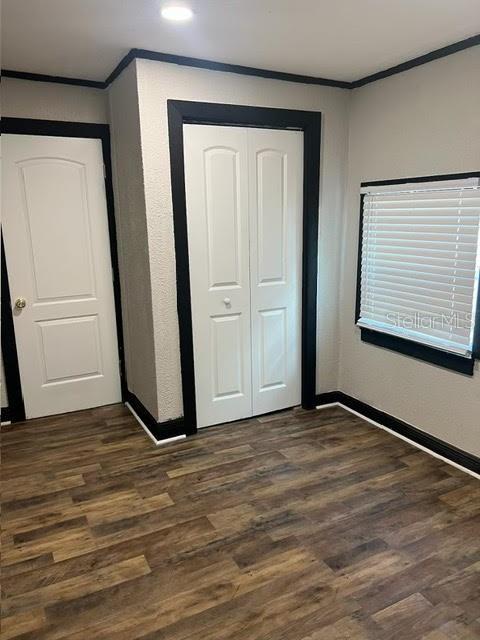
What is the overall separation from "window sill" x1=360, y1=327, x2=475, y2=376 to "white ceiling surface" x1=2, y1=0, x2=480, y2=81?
5.59ft

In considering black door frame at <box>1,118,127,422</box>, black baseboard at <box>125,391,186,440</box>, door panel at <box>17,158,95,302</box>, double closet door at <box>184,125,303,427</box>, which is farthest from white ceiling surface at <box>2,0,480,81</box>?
black baseboard at <box>125,391,186,440</box>

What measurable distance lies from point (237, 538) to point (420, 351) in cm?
160

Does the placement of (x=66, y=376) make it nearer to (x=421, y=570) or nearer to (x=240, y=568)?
(x=240, y=568)

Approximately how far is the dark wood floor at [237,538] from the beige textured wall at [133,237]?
50 cm

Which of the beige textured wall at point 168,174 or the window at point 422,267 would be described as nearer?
the window at point 422,267

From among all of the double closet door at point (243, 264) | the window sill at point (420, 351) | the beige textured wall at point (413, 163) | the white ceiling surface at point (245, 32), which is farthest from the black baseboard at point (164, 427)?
the white ceiling surface at point (245, 32)

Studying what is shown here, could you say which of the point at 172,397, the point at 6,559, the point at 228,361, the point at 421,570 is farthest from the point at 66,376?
the point at 421,570

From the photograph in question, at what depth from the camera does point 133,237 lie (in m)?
3.10

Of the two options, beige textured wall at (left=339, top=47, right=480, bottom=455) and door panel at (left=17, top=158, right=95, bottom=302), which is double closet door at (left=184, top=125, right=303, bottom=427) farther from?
door panel at (left=17, top=158, right=95, bottom=302)

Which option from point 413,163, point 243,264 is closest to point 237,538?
point 243,264

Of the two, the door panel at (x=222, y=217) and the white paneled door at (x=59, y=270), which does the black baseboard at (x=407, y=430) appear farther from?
the white paneled door at (x=59, y=270)

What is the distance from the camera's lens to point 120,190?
10.7 feet

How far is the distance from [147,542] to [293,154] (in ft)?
8.39

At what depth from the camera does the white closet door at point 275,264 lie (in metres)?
3.16
